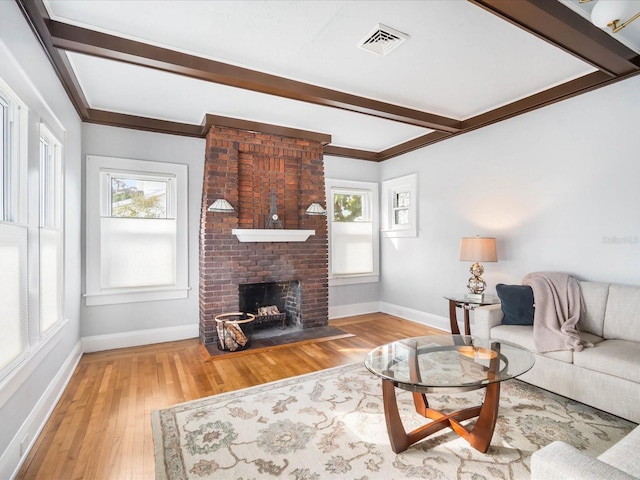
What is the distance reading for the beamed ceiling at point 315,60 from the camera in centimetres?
213

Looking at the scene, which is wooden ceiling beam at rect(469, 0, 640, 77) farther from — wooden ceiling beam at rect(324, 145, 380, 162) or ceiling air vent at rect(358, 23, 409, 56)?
wooden ceiling beam at rect(324, 145, 380, 162)

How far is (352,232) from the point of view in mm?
5445

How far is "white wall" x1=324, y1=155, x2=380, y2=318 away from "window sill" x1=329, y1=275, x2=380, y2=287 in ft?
0.18

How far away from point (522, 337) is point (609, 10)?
7.41 ft

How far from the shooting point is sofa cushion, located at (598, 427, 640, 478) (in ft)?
4.12

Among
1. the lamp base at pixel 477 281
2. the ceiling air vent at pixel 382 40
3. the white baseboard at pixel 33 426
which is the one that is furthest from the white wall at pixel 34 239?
the lamp base at pixel 477 281

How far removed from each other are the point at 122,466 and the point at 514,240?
12.8 ft

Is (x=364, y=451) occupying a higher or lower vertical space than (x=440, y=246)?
lower

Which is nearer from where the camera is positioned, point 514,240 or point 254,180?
point 514,240

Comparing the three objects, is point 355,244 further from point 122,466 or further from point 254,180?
point 122,466

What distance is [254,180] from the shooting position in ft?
14.1

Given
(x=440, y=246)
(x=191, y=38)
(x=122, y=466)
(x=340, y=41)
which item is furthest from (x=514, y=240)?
(x=122, y=466)

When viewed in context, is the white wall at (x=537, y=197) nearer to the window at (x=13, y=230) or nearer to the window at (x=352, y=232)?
the window at (x=352, y=232)

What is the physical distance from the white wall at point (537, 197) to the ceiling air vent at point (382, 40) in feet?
6.36
